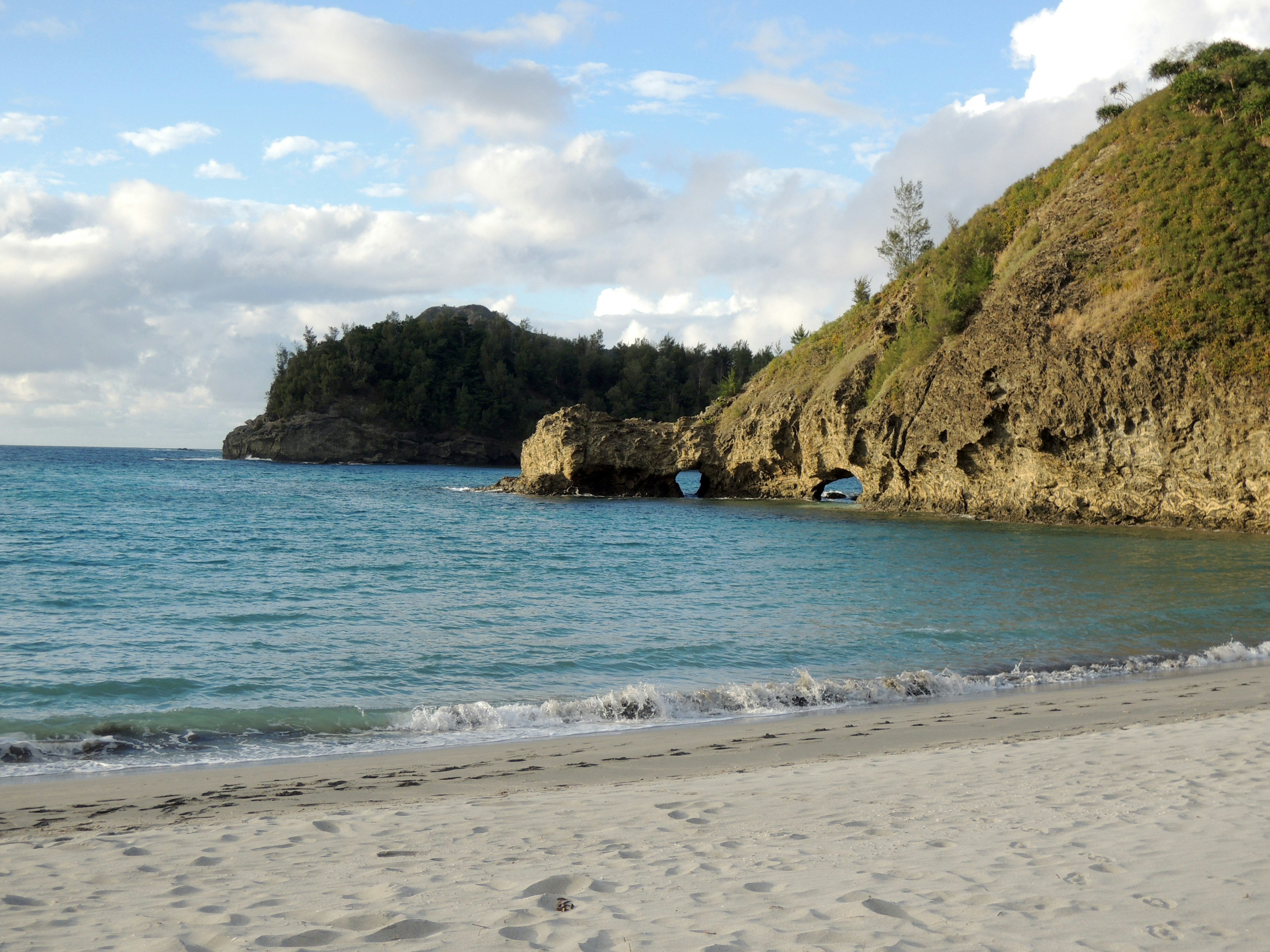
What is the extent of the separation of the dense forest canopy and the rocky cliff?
6449 centimetres

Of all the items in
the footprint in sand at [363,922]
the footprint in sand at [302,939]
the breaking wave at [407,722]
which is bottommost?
the breaking wave at [407,722]

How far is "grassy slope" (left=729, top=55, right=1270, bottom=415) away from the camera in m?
32.0

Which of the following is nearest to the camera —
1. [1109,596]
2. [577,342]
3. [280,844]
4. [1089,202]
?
[280,844]

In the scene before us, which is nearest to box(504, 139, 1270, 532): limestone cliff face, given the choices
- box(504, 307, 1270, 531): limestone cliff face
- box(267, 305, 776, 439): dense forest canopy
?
box(504, 307, 1270, 531): limestone cliff face

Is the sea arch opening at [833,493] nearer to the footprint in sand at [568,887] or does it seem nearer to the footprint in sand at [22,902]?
the footprint in sand at [568,887]

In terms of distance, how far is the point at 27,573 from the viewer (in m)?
18.8

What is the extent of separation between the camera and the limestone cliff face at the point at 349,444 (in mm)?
110625

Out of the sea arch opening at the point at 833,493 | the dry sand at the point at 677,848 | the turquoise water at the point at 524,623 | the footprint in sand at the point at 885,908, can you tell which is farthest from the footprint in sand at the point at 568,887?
the sea arch opening at the point at 833,493

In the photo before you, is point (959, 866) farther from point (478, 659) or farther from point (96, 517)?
point (96, 517)

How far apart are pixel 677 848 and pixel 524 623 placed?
1006 centimetres

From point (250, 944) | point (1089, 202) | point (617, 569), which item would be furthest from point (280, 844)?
point (1089, 202)

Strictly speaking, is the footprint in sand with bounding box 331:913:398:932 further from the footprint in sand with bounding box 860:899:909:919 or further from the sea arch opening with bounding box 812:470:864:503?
the sea arch opening with bounding box 812:470:864:503

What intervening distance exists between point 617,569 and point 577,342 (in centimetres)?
11642

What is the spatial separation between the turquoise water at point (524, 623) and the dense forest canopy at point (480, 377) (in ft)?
284
